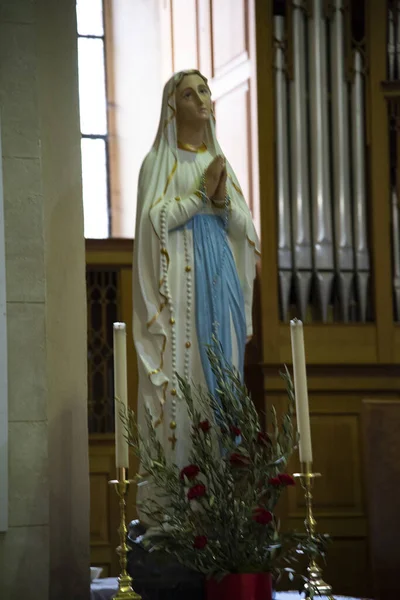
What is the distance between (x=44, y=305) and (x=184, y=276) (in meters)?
0.78

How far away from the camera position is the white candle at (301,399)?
292cm

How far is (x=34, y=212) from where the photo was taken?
3.32 metres

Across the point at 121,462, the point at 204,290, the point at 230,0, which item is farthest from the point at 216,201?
the point at 230,0

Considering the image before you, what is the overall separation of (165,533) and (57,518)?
652 millimetres

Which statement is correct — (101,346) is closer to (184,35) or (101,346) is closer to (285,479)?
(184,35)

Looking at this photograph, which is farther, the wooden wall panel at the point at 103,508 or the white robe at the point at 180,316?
the wooden wall panel at the point at 103,508

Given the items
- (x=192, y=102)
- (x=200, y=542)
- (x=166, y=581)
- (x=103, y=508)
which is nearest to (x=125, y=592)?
(x=200, y=542)

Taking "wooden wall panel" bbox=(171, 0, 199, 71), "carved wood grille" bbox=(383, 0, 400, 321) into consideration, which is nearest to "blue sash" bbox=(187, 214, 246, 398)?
"carved wood grille" bbox=(383, 0, 400, 321)

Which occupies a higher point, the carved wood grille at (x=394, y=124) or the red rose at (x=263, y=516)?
the carved wood grille at (x=394, y=124)

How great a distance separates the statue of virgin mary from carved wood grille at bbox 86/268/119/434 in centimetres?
242

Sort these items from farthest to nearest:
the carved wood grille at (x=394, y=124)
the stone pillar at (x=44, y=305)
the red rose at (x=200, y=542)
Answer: the carved wood grille at (x=394, y=124)
the stone pillar at (x=44, y=305)
the red rose at (x=200, y=542)

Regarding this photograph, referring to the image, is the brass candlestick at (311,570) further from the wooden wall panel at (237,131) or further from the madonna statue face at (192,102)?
the wooden wall panel at (237,131)

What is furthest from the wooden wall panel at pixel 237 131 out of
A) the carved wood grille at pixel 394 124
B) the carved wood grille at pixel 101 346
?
the carved wood grille at pixel 101 346

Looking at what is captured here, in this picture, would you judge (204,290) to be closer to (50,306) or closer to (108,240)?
(50,306)
